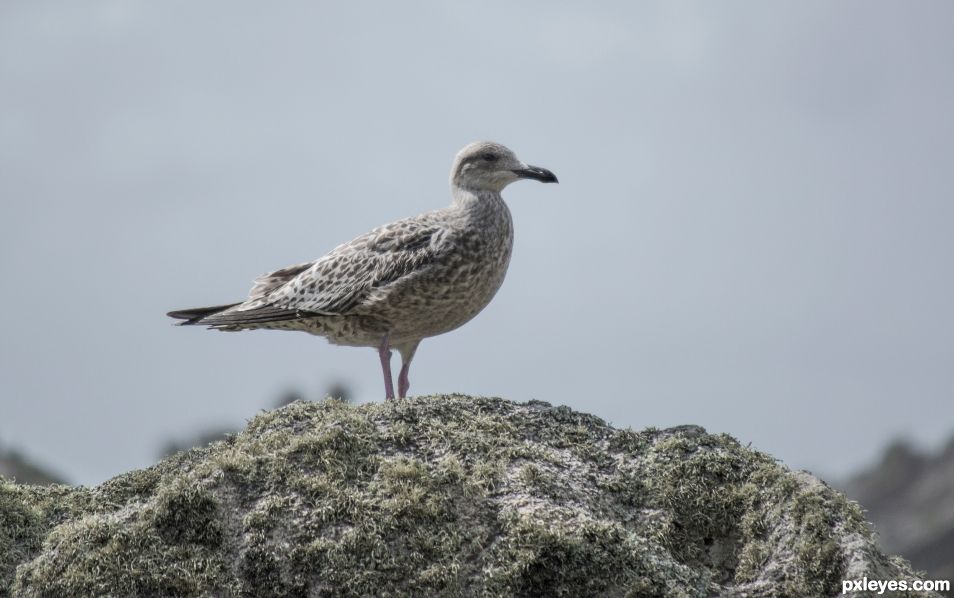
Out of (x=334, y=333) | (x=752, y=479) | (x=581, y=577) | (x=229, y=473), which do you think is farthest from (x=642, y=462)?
(x=334, y=333)

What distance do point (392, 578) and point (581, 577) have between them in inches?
38.2

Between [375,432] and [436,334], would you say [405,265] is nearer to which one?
[436,334]

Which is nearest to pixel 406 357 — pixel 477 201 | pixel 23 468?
pixel 477 201

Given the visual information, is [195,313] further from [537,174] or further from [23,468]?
[23,468]

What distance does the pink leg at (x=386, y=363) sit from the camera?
1063 centimetres

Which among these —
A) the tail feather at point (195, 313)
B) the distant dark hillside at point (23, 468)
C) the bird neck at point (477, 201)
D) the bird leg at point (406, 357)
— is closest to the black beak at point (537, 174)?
the bird neck at point (477, 201)

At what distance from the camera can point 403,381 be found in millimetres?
11039

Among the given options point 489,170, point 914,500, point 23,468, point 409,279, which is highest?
point 914,500

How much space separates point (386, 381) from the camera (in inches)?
421

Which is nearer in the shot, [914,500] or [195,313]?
[195,313]

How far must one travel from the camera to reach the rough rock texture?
21.3 ft

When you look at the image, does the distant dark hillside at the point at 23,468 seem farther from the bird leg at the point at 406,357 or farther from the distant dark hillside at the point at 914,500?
the distant dark hillside at the point at 914,500

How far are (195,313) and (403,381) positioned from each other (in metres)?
2.24

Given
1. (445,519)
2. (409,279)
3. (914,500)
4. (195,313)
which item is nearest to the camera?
(445,519)
